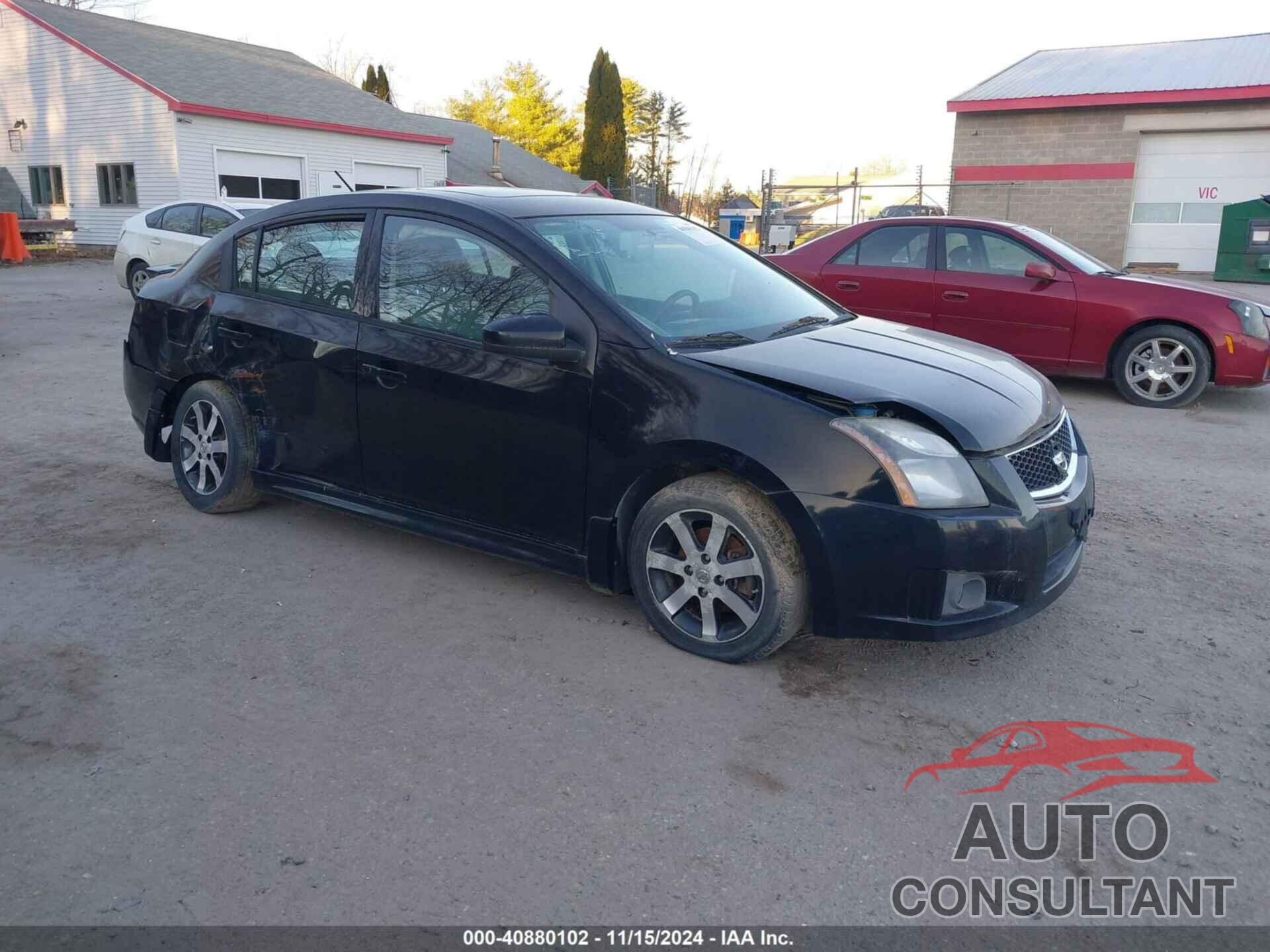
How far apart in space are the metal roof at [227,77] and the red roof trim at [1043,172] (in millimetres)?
16218

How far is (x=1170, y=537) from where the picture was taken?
17.2 ft

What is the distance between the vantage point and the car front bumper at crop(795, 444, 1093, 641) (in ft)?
11.2

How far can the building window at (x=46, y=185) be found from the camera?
2888cm

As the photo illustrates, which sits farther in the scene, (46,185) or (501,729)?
(46,185)

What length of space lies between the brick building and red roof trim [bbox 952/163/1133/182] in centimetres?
2

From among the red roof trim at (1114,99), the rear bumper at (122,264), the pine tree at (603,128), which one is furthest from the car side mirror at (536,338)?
the pine tree at (603,128)

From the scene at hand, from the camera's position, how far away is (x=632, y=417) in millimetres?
3859

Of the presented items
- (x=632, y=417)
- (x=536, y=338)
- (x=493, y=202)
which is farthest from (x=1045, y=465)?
(x=493, y=202)

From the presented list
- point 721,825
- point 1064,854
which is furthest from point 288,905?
point 1064,854

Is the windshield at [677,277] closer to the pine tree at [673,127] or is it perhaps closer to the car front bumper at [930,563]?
the car front bumper at [930,563]

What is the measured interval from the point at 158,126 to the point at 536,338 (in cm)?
2599

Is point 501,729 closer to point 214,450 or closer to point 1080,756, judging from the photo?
point 1080,756

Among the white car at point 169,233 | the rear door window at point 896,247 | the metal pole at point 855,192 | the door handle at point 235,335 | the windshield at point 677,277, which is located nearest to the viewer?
the windshield at point 677,277

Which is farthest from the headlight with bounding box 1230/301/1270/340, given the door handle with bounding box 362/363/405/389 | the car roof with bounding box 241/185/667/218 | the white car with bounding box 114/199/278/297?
the white car with bounding box 114/199/278/297
